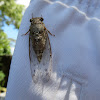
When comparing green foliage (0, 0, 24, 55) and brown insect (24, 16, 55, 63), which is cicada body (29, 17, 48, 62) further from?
green foliage (0, 0, 24, 55)

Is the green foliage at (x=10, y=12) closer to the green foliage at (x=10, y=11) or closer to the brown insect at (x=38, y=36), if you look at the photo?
the green foliage at (x=10, y=11)

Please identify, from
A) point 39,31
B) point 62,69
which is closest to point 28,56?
point 62,69

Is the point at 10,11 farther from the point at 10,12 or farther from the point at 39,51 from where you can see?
the point at 39,51

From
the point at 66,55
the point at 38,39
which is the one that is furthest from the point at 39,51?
the point at 66,55

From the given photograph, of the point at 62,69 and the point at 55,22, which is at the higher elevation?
the point at 55,22

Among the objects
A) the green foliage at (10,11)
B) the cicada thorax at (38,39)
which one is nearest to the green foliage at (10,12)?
the green foliage at (10,11)

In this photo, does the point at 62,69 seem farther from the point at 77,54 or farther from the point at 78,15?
the point at 78,15
